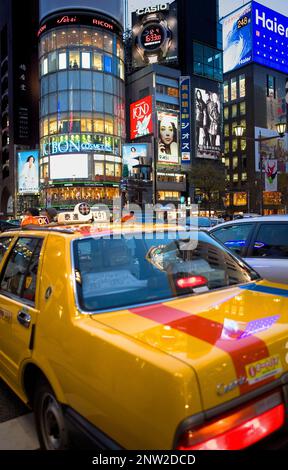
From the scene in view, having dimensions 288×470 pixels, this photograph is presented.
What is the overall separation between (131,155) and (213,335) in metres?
55.8

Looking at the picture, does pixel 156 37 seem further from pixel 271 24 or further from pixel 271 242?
pixel 271 242

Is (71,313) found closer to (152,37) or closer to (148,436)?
(148,436)

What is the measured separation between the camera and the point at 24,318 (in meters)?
2.79

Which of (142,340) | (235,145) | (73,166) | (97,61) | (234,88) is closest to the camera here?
(142,340)

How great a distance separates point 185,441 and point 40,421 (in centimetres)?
131

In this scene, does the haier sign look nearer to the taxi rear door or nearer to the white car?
the white car

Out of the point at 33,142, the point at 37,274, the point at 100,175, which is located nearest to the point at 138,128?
the point at 100,175

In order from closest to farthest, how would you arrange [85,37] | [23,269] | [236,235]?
[23,269] → [236,235] → [85,37]

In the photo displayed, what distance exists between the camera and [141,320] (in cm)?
220

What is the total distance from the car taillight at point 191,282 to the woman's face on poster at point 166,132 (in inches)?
2312

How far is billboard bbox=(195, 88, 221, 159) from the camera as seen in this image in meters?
62.1

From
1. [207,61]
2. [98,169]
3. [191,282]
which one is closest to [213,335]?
[191,282]

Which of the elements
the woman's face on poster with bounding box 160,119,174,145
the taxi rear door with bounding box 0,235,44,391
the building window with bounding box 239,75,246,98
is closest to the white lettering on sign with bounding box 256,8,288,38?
the building window with bounding box 239,75,246,98

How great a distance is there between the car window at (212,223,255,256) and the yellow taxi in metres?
2.12
